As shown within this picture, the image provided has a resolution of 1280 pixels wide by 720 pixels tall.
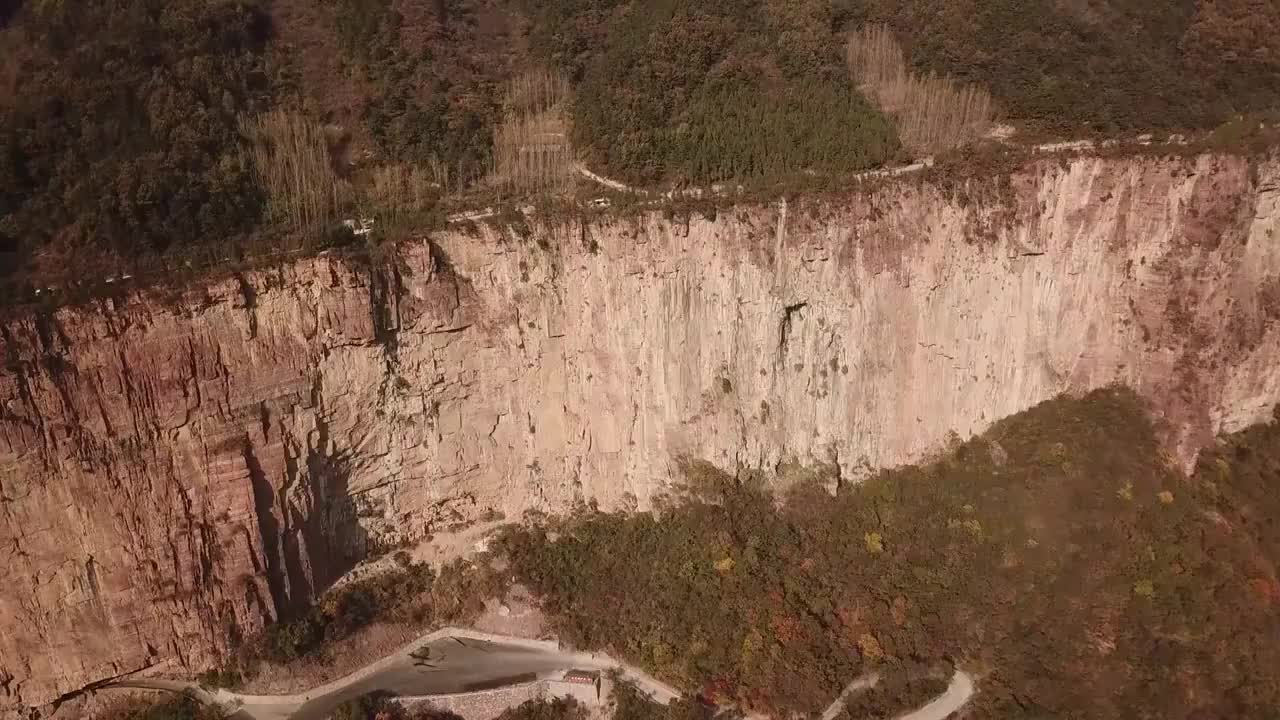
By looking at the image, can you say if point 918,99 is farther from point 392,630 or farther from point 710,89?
point 392,630

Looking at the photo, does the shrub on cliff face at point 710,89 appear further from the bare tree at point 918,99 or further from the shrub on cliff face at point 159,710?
the shrub on cliff face at point 159,710

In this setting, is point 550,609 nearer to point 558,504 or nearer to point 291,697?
point 558,504

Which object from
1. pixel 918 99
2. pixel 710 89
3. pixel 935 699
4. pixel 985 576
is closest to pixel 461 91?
pixel 710 89

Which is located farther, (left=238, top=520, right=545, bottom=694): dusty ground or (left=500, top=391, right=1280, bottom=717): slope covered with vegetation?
(left=238, top=520, right=545, bottom=694): dusty ground

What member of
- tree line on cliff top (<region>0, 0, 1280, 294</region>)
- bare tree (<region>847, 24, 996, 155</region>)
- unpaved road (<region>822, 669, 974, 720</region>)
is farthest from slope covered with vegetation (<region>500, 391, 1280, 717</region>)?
tree line on cliff top (<region>0, 0, 1280, 294</region>)

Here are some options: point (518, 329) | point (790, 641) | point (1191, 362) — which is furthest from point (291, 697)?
point (1191, 362)

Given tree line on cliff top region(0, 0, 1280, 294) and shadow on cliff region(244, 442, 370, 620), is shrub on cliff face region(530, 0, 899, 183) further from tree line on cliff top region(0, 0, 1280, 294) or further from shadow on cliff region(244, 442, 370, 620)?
shadow on cliff region(244, 442, 370, 620)
